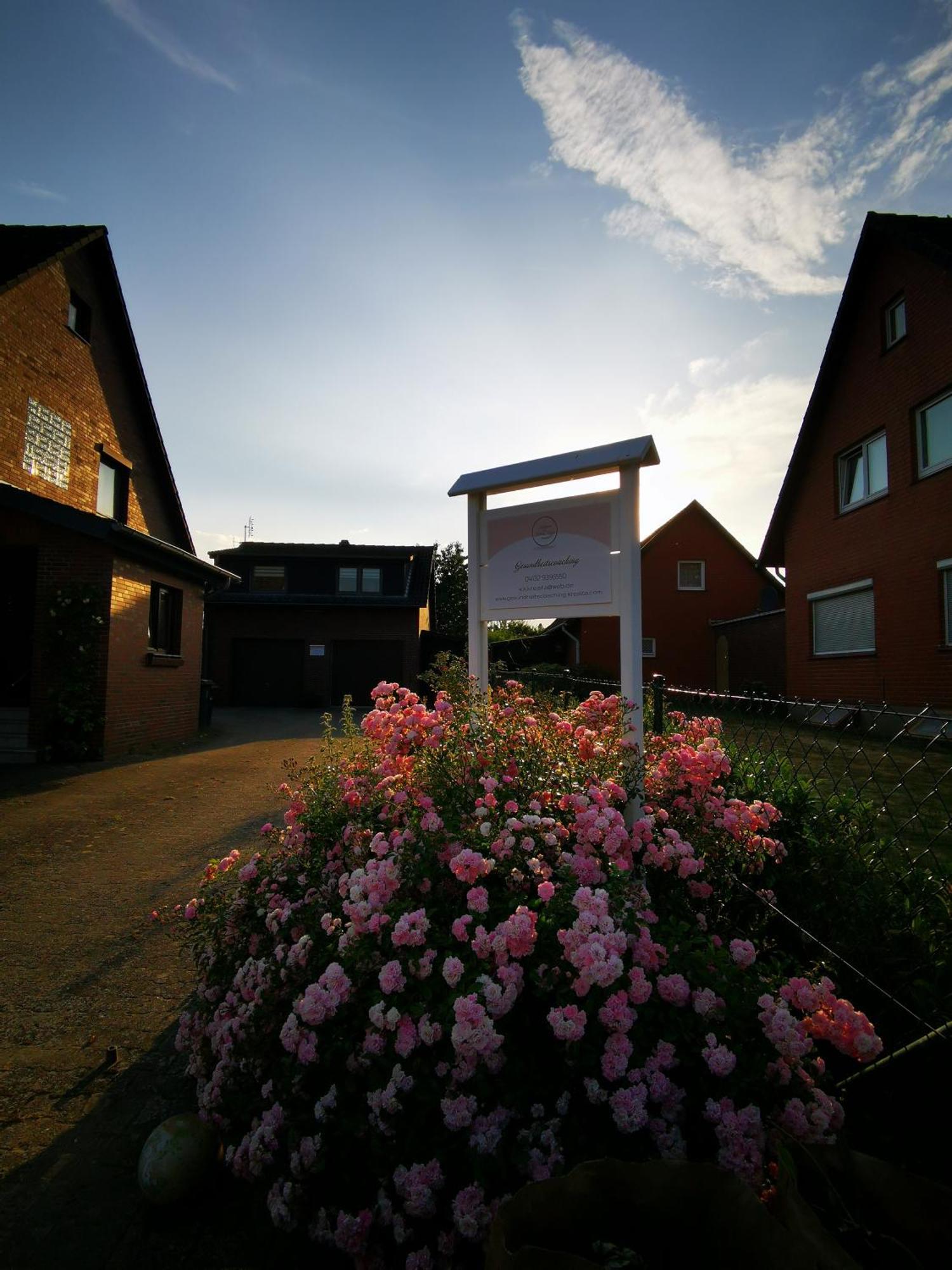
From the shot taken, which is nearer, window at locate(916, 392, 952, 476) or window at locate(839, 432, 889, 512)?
window at locate(916, 392, 952, 476)

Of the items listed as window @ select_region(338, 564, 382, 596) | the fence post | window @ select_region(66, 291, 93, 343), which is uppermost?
window @ select_region(66, 291, 93, 343)

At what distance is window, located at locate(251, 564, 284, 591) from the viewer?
83.3 feet

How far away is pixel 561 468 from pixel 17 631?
1215cm

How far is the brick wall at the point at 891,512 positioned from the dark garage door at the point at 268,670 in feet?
53.0

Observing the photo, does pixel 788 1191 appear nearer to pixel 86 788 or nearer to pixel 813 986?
pixel 813 986

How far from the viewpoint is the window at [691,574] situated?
2495cm

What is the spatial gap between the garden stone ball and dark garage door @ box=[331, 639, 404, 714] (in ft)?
73.4

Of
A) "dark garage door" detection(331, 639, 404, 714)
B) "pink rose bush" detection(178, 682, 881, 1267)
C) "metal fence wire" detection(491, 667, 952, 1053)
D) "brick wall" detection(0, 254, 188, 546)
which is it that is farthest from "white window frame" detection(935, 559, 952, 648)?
"dark garage door" detection(331, 639, 404, 714)

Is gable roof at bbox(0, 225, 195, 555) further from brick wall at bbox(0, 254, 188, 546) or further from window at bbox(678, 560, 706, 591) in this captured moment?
window at bbox(678, 560, 706, 591)

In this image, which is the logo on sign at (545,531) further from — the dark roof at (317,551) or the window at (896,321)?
the dark roof at (317,551)

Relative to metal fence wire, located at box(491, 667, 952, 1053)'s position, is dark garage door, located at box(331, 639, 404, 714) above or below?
above

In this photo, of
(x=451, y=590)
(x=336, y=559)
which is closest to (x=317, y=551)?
(x=336, y=559)

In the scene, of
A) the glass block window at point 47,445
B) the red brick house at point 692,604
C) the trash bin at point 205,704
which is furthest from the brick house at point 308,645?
the glass block window at point 47,445

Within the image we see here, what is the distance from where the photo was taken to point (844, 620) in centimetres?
1399
